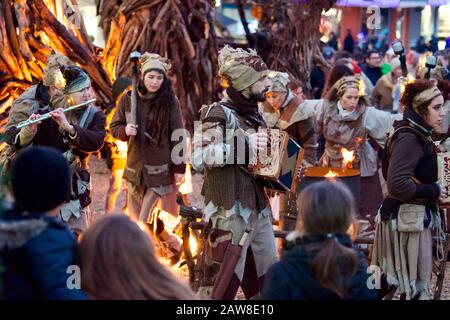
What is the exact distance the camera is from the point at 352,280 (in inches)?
161

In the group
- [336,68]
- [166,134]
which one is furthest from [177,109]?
[336,68]

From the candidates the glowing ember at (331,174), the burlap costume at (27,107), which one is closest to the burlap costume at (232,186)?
the burlap costume at (27,107)

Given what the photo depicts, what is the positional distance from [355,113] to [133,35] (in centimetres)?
492

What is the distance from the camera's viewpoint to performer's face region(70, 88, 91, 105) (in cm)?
675

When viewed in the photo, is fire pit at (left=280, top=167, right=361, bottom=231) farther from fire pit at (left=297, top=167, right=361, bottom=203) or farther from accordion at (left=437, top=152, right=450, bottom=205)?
accordion at (left=437, top=152, right=450, bottom=205)

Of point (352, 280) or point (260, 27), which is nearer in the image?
point (352, 280)

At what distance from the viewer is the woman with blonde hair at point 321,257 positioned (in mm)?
3984

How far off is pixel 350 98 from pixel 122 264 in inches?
202

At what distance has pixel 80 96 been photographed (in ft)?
22.3

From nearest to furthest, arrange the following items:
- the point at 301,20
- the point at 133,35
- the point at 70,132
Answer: the point at 70,132
the point at 133,35
the point at 301,20

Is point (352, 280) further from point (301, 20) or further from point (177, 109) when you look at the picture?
point (301, 20)

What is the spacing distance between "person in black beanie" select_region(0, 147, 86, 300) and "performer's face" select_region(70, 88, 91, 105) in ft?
9.66

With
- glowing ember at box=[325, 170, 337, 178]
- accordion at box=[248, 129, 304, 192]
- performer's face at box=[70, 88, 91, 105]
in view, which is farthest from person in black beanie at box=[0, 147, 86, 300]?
glowing ember at box=[325, 170, 337, 178]

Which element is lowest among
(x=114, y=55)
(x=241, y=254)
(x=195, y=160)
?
(x=241, y=254)
